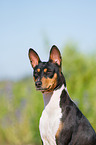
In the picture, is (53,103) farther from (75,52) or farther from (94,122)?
(75,52)

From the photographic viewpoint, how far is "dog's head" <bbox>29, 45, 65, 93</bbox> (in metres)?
3.38

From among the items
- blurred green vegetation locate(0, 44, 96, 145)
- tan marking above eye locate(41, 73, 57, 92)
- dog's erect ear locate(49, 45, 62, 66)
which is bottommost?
blurred green vegetation locate(0, 44, 96, 145)

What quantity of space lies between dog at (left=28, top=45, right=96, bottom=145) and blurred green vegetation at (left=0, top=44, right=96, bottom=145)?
4426 mm

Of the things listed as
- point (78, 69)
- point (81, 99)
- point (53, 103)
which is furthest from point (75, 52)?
point (53, 103)

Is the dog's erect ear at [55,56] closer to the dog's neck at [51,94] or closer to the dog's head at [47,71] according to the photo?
the dog's head at [47,71]

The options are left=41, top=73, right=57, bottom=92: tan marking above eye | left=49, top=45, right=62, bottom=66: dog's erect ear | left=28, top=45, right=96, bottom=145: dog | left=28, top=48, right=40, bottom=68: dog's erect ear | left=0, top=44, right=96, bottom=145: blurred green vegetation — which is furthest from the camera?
left=0, top=44, right=96, bottom=145: blurred green vegetation

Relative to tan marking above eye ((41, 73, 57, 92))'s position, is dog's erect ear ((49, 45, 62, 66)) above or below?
above

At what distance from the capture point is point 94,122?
836 cm

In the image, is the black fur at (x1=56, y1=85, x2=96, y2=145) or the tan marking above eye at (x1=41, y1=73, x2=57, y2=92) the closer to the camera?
the tan marking above eye at (x1=41, y1=73, x2=57, y2=92)

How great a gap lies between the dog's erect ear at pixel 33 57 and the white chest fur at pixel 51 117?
46 cm

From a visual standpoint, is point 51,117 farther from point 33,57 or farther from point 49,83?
point 33,57

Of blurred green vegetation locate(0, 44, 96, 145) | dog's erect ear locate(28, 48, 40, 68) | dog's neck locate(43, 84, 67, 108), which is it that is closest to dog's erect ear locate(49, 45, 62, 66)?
dog's erect ear locate(28, 48, 40, 68)

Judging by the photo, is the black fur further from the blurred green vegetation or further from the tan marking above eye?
the blurred green vegetation

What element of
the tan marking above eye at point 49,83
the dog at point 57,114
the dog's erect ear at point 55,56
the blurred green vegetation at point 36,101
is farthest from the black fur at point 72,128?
the blurred green vegetation at point 36,101
